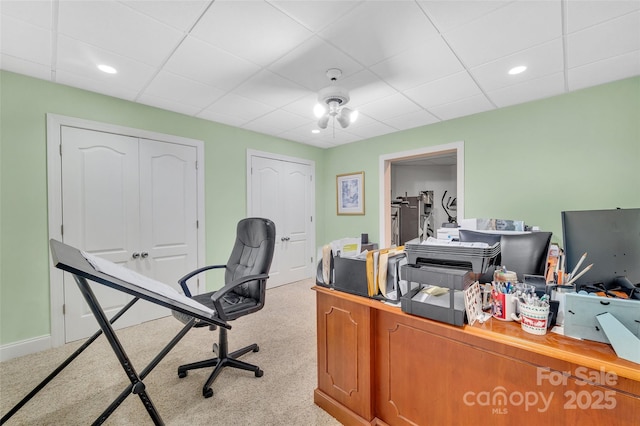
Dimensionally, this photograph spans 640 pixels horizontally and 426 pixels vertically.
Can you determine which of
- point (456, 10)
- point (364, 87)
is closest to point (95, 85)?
point (364, 87)

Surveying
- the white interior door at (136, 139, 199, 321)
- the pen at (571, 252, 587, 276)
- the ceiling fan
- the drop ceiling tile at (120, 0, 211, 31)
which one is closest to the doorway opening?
the ceiling fan

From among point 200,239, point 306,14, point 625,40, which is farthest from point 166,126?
point 625,40

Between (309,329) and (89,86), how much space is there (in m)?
3.34

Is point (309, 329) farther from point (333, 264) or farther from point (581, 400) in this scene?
point (581, 400)

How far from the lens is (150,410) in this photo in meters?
0.94

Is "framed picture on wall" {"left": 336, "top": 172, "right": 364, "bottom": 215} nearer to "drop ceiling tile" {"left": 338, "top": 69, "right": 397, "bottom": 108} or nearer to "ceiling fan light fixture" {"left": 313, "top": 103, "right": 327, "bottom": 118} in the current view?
"drop ceiling tile" {"left": 338, "top": 69, "right": 397, "bottom": 108}

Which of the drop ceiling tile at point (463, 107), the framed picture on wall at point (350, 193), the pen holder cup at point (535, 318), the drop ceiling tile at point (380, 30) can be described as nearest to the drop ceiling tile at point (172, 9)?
the drop ceiling tile at point (380, 30)

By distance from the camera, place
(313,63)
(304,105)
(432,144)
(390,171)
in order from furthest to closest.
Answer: (390,171)
(432,144)
(304,105)
(313,63)

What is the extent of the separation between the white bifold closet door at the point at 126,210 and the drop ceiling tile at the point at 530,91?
3710 mm

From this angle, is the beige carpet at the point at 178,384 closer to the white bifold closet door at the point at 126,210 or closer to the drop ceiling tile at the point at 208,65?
the white bifold closet door at the point at 126,210

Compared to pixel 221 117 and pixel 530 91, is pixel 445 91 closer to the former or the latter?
pixel 530 91

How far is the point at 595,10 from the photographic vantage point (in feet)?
5.25

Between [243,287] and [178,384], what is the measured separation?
0.81m

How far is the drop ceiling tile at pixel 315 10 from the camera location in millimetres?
1548
